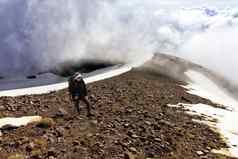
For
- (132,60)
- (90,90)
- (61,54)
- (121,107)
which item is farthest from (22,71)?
(121,107)

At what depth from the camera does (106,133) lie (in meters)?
24.7

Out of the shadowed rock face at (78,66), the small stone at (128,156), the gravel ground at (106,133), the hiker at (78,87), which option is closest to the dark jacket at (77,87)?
the hiker at (78,87)

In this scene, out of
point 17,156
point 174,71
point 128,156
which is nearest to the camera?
point 17,156

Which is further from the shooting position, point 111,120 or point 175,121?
point 175,121

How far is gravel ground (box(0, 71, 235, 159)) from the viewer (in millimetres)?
21469

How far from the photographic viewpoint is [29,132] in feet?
77.6

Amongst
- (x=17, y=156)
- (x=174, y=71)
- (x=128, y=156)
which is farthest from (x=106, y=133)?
(x=174, y=71)

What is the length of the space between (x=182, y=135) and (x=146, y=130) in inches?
90.9

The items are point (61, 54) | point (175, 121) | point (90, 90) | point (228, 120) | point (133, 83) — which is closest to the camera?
point (175, 121)

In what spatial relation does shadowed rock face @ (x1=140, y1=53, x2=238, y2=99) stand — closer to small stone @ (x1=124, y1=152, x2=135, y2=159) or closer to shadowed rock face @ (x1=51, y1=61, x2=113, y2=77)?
shadowed rock face @ (x1=51, y1=61, x2=113, y2=77)

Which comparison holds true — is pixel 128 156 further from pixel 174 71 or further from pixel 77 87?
pixel 174 71

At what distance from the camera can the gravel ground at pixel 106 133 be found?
70.4 ft

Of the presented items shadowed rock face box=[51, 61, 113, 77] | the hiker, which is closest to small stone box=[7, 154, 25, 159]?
the hiker

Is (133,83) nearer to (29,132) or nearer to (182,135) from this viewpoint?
(182,135)
